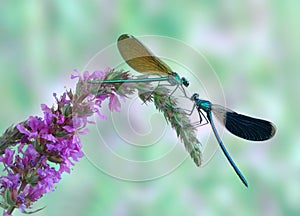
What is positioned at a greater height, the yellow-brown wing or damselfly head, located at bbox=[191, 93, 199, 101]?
the yellow-brown wing

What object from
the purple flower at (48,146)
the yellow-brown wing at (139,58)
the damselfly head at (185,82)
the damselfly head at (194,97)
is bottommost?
the purple flower at (48,146)

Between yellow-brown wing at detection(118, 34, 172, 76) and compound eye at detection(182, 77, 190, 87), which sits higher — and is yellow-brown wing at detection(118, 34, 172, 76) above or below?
above

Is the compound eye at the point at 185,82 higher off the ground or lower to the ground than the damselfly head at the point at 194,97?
higher

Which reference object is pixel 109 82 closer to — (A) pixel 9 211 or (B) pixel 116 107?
(B) pixel 116 107

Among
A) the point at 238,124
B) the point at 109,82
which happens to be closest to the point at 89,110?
the point at 109,82

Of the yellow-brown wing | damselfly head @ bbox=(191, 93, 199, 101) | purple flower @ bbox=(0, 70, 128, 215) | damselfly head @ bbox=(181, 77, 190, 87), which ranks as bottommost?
purple flower @ bbox=(0, 70, 128, 215)

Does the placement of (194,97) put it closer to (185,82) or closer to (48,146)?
(185,82)

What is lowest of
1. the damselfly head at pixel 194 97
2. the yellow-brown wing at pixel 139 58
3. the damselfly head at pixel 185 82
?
the damselfly head at pixel 194 97
